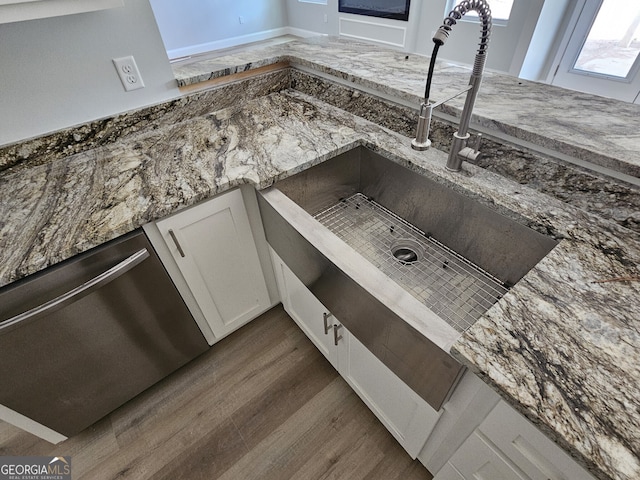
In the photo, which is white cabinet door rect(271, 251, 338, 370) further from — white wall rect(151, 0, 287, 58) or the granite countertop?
white wall rect(151, 0, 287, 58)

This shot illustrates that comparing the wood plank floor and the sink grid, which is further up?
the sink grid

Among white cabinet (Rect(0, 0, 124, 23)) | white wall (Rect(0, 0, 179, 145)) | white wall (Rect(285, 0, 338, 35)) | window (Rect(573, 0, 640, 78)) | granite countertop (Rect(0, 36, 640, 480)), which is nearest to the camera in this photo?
granite countertop (Rect(0, 36, 640, 480))

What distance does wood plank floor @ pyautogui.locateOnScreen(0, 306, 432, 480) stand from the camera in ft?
3.79

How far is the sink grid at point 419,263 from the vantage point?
0.93m

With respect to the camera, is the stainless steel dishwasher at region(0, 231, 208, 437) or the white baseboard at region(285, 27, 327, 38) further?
the white baseboard at region(285, 27, 327, 38)

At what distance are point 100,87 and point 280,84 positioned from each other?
0.83m

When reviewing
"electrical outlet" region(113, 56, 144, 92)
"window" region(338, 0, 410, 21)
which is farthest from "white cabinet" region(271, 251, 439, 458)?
"window" region(338, 0, 410, 21)

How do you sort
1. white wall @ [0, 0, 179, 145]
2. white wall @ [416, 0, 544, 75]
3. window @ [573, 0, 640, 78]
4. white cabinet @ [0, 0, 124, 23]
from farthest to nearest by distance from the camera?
white wall @ [416, 0, 544, 75]
window @ [573, 0, 640, 78]
white wall @ [0, 0, 179, 145]
white cabinet @ [0, 0, 124, 23]

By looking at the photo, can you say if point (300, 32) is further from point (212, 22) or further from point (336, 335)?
point (336, 335)

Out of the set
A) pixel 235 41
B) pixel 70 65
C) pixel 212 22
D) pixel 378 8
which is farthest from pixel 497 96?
pixel 235 41

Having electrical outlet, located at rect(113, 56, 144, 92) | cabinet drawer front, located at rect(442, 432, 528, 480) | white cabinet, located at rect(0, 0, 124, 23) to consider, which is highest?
white cabinet, located at rect(0, 0, 124, 23)

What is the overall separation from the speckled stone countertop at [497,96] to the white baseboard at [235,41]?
10.7 feet

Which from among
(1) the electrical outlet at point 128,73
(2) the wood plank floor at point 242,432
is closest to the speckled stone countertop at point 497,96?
(1) the electrical outlet at point 128,73

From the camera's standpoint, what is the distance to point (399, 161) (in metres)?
1.11
